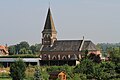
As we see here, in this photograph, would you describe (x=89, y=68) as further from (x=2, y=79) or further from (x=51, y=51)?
(x=51, y=51)

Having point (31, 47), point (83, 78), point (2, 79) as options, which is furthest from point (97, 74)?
point (31, 47)

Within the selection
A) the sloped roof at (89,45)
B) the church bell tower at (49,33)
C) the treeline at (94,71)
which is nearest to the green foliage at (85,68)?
the treeline at (94,71)

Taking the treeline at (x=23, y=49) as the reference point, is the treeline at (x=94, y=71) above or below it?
below

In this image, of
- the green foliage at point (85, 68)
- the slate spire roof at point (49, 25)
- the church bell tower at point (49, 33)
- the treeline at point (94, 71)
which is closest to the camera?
the treeline at point (94, 71)

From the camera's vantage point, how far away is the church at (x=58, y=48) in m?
77.2

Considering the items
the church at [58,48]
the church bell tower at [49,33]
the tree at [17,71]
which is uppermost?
the church bell tower at [49,33]

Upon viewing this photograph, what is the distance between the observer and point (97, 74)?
169ft

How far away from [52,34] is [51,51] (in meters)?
4.20

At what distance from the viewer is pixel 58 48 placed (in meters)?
80.7

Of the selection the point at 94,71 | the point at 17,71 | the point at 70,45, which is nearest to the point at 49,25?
the point at 70,45

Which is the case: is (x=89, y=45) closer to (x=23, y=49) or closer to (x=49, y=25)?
(x=49, y=25)

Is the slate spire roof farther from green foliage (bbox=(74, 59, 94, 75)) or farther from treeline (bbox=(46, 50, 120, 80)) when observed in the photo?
green foliage (bbox=(74, 59, 94, 75))

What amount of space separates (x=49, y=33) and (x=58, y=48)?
4.44 metres

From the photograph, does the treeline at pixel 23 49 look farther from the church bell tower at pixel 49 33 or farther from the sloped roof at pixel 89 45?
the sloped roof at pixel 89 45
